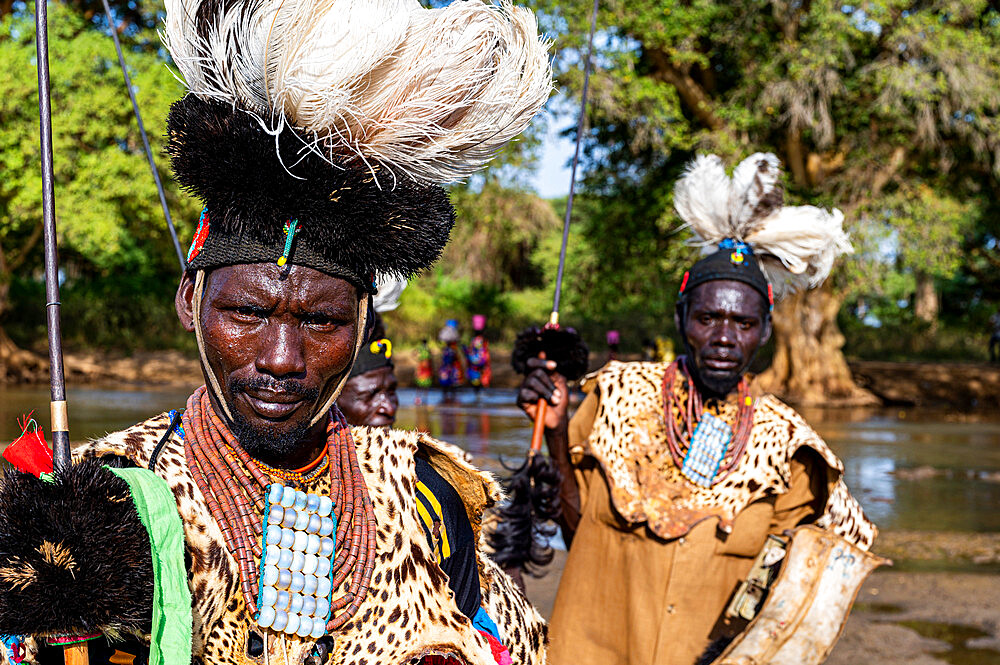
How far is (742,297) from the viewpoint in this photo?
131 inches

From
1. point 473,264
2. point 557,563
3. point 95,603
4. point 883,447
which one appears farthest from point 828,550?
point 473,264

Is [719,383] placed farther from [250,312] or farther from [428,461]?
[250,312]

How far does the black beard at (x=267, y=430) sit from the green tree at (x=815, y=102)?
44.2 feet

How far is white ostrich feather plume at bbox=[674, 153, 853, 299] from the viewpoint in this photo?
3547 mm

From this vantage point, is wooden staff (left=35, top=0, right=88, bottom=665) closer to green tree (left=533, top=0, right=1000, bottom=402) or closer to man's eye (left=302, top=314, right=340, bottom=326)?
man's eye (left=302, top=314, right=340, bottom=326)

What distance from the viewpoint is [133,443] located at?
152 centimetres

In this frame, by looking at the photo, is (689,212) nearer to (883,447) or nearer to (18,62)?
(883,447)

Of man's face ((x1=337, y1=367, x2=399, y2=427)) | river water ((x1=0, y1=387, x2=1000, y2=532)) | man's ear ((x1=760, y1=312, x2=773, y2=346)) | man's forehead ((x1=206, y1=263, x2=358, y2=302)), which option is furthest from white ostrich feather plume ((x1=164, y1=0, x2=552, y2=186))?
river water ((x1=0, y1=387, x2=1000, y2=532))

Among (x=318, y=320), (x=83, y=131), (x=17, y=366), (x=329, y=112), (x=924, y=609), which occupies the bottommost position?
(x=924, y=609)

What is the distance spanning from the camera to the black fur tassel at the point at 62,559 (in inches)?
47.1

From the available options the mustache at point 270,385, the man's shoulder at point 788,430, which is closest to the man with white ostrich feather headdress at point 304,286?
the mustache at point 270,385

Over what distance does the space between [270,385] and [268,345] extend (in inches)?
2.6

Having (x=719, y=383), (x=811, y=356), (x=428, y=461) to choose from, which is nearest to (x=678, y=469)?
(x=719, y=383)

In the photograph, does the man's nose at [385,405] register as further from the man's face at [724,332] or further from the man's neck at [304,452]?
the man's neck at [304,452]
